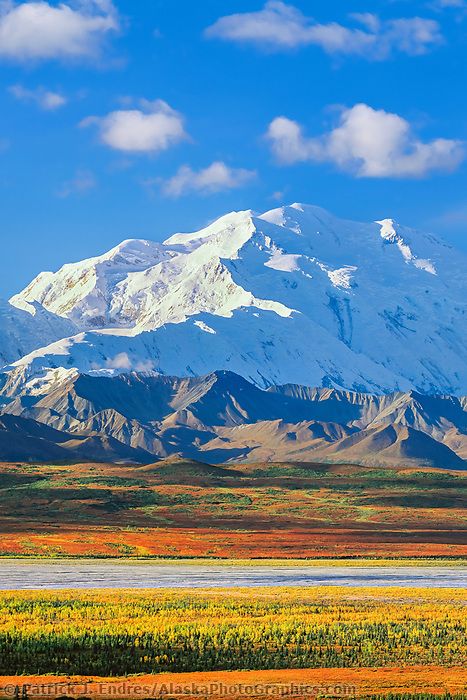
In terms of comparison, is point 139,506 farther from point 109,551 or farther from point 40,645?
point 40,645

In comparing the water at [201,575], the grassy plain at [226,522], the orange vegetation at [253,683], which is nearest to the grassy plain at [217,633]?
the orange vegetation at [253,683]

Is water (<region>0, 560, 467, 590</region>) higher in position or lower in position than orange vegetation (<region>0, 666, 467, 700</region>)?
lower

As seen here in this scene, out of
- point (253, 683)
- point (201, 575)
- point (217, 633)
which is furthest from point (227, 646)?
point (201, 575)

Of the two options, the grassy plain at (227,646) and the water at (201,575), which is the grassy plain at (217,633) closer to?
the grassy plain at (227,646)

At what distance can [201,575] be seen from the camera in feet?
240

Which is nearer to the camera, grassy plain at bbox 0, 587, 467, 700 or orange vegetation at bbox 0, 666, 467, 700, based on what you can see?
orange vegetation at bbox 0, 666, 467, 700

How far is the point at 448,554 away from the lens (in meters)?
104

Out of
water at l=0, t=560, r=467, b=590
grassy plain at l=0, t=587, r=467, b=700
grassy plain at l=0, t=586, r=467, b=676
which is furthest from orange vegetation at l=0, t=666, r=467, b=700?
water at l=0, t=560, r=467, b=590

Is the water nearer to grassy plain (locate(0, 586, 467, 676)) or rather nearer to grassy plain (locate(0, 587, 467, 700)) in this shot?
grassy plain (locate(0, 586, 467, 676))

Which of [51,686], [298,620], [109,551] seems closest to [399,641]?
[298,620]

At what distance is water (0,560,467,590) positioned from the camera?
2552 inches

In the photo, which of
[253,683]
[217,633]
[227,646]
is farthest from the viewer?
[217,633]

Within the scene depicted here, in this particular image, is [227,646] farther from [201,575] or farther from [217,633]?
[201,575]

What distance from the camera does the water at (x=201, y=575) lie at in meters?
64.8
